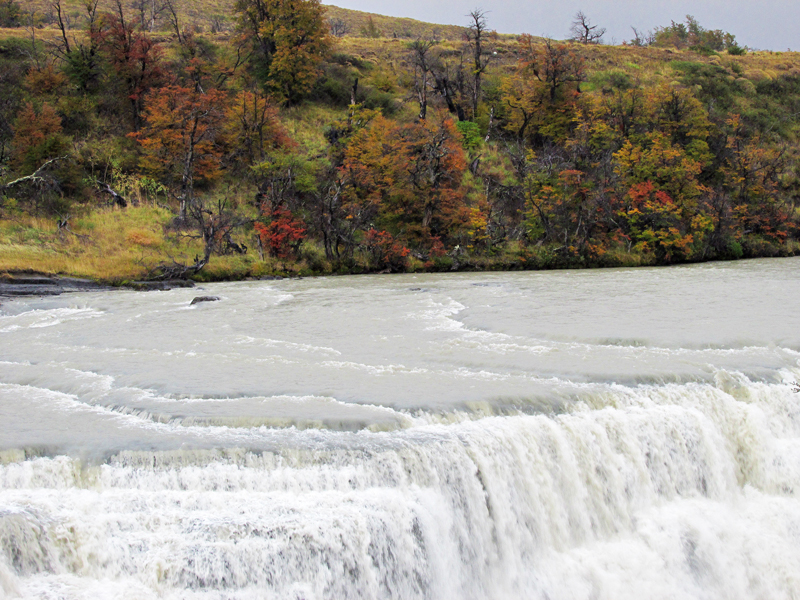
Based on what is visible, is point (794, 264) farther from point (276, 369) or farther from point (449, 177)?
point (276, 369)

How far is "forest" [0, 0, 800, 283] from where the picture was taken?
110 ft

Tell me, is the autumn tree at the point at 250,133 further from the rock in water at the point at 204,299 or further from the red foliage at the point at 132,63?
the rock in water at the point at 204,299

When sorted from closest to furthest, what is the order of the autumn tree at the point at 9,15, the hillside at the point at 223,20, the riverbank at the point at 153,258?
the riverbank at the point at 153,258 → the autumn tree at the point at 9,15 → the hillside at the point at 223,20

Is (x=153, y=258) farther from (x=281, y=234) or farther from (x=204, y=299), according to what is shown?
(x=204, y=299)

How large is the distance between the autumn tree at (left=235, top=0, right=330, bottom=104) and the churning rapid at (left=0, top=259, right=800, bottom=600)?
1574 inches

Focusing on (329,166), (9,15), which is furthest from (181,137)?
(9,15)

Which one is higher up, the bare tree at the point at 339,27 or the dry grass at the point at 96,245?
the bare tree at the point at 339,27

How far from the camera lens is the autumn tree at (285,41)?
5200 cm

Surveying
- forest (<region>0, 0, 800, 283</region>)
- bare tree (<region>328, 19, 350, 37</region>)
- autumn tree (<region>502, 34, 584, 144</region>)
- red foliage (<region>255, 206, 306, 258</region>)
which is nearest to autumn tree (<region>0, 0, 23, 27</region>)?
forest (<region>0, 0, 800, 283</region>)

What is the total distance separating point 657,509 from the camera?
10461mm

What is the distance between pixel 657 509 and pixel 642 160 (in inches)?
1335

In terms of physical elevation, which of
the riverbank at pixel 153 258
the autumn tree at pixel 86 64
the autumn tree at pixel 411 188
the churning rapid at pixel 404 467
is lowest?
the riverbank at pixel 153 258

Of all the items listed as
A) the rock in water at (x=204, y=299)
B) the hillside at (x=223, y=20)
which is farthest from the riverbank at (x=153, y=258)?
the hillside at (x=223, y=20)

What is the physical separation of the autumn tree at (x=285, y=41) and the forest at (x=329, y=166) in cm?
17
